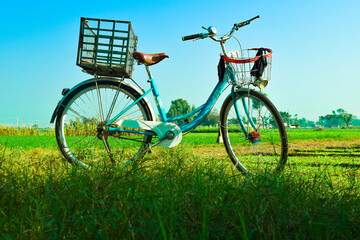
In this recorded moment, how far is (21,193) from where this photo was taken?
6.25 ft

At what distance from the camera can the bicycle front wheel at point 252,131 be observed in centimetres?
325

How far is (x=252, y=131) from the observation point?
137 inches

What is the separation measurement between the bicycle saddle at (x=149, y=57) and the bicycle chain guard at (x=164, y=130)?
2.51ft

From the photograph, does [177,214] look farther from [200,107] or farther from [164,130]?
[200,107]

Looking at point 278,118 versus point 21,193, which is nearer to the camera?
point 21,193

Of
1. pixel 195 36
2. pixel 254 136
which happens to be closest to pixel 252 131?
pixel 254 136

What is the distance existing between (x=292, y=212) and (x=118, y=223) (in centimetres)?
87

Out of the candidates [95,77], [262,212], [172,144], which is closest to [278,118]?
[172,144]

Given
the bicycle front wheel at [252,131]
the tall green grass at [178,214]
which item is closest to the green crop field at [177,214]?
the tall green grass at [178,214]

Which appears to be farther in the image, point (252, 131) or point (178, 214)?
point (252, 131)

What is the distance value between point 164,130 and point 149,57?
94cm

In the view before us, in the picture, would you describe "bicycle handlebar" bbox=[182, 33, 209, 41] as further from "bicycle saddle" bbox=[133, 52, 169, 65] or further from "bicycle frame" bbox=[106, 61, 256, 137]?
"bicycle frame" bbox=[106, 61, 256, 137]

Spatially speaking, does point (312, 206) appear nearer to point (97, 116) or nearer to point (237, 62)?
point (237, 62)

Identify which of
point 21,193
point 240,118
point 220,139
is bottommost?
point 21,193
